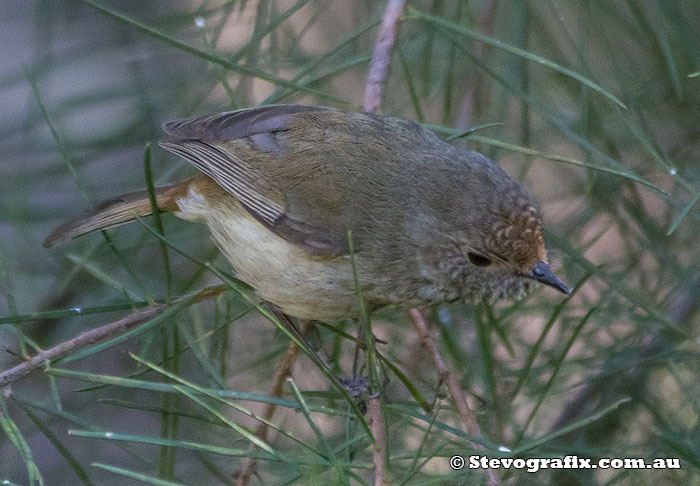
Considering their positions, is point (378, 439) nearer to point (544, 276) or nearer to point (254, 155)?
point (544, 276)

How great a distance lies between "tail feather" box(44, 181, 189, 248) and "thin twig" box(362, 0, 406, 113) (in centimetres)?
61

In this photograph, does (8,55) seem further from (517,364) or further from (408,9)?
(517,364)

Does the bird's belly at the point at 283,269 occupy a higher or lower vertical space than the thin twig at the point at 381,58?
lower

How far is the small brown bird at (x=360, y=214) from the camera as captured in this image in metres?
1.84

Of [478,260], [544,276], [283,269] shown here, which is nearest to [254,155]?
→ [283,269]

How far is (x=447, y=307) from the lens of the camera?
7.55ft

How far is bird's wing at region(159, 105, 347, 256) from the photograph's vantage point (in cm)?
195

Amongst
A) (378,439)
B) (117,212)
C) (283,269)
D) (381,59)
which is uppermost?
(381,59)

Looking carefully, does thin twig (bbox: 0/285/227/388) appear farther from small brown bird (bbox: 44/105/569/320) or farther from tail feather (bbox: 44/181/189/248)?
tail feather (bbox: 44/181/189/248)

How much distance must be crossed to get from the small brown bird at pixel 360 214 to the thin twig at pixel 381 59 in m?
0.08

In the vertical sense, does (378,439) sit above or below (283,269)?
below

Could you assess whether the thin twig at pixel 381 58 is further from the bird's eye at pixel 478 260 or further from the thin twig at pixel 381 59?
the bird's eye at pixel 478 260

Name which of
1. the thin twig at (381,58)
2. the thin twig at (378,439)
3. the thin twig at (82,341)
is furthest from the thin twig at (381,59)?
the thin twig at (378,439)

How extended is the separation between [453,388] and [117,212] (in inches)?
44.6
